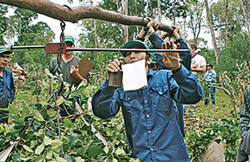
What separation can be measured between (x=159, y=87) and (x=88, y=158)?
0.80 m

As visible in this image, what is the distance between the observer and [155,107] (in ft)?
6.59

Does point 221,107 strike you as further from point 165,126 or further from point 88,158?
point 88,158

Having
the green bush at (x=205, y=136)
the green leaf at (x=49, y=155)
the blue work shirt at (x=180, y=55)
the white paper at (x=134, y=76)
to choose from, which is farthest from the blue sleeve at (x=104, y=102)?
the green bush at (x=205, y=136)

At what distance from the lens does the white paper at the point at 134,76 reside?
173cm

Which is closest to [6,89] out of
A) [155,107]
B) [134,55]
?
[134,55]

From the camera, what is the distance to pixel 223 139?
146 inches

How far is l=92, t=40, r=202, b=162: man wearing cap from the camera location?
6.32ft

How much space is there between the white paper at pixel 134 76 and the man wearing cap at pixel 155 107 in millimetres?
110

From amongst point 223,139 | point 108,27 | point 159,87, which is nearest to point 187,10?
point 108,27

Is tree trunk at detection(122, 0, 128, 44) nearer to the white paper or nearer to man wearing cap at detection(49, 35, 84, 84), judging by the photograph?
man wearing cap at detection(49, 35, 84, 84)

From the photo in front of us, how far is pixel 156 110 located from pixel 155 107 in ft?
0.08

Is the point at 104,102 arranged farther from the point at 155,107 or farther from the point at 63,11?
the point at 63,11

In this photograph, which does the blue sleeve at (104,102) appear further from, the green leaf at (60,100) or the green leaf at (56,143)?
the green leaf at (56,143)

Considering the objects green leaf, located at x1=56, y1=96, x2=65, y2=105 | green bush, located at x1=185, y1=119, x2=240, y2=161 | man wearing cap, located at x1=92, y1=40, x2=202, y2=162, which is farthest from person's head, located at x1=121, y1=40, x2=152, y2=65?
green bush, located at x1=185, y1=119, x2=240, y2=161
